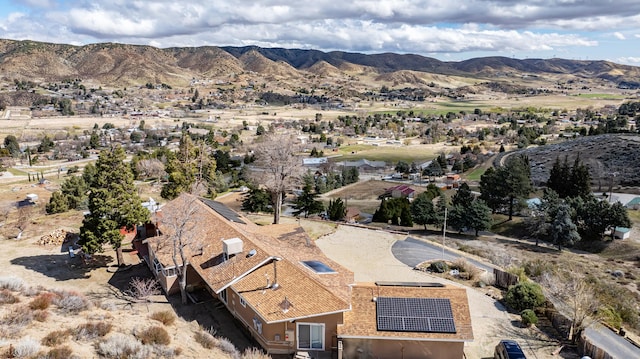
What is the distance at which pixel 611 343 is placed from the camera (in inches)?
797

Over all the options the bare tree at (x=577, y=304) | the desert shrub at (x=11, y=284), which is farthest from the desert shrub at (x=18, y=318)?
the bare tree at (x=577, y=304)

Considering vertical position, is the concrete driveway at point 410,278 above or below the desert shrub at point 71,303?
below

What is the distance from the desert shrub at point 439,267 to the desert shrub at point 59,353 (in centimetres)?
2033

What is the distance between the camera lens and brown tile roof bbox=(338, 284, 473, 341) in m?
17.3

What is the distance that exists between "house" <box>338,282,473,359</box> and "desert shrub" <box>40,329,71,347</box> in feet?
30.8

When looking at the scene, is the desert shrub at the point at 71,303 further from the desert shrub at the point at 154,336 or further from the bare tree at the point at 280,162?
the bare tree at the point at 280,162

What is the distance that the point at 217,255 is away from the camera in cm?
2272

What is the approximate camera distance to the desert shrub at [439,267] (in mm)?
27594

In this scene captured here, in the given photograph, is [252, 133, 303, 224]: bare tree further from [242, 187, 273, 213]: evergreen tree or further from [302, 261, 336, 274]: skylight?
[242, 187, 273, 213]: evergreen tree

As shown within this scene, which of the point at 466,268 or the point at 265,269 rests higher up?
the point at 265,269

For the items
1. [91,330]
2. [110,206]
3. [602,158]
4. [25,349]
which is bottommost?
[602,158]

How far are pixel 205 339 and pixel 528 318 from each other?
1451cm

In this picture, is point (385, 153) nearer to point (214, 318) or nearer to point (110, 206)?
point (110, 206)

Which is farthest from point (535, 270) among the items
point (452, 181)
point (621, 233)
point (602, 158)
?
point (602, 158)
